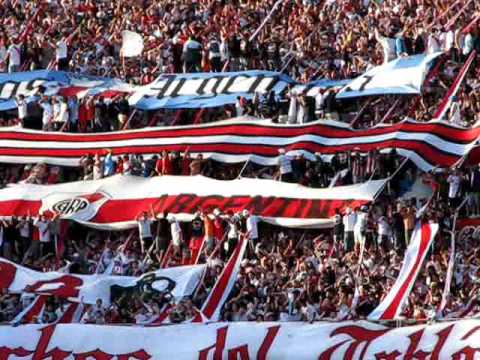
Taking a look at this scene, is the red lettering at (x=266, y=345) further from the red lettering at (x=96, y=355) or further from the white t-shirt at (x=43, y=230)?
the white t-shirt at (x=43, y=230)

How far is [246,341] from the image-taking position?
128ft

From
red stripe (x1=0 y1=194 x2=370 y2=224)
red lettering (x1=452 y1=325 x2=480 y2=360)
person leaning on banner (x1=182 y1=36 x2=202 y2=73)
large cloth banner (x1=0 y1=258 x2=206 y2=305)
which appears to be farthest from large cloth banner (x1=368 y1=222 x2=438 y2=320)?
Answer: person leaning on banner (x1=182 y1=36 x2=202 y2=73)

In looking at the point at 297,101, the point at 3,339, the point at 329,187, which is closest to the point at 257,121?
the point at 297,101

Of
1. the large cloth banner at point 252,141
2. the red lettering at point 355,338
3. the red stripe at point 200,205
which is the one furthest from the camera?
the large cloth banner at point 252,141

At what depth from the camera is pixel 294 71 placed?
50.5 m

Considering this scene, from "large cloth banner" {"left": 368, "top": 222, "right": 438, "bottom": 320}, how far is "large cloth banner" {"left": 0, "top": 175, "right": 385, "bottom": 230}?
199 centimetres

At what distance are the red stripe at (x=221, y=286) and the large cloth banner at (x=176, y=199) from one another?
212 cm

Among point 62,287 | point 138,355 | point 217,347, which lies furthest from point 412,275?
point 62,287

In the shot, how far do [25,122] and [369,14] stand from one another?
935 centimetres

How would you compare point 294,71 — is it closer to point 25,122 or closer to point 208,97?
point 208,97

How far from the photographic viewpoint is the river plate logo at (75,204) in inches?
1868

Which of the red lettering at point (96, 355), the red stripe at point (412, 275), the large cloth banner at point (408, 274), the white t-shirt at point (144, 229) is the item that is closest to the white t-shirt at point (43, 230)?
the white t-shirt at point (144, 229)

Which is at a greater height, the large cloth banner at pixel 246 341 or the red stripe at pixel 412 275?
the red stripe at pixel 412 275

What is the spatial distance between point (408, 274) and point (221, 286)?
4106 mm
